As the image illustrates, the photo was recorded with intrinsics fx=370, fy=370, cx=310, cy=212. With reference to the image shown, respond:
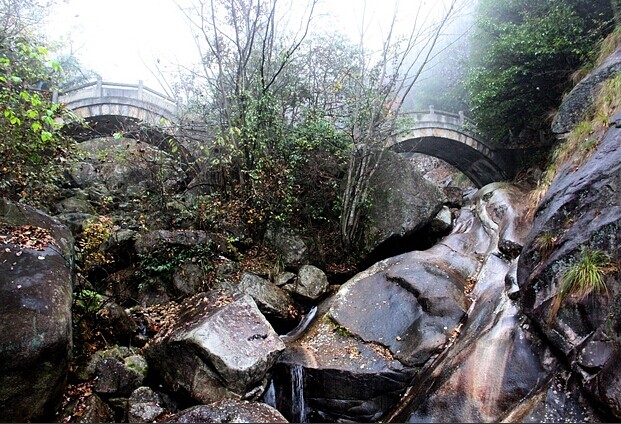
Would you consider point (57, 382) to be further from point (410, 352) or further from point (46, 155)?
point (410, 352)

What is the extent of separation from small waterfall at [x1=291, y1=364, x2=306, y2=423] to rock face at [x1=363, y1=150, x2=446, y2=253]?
4.83 m

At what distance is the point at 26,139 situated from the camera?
645 centimetres

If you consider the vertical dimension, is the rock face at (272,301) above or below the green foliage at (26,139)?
below

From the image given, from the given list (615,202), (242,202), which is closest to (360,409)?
(615,202)

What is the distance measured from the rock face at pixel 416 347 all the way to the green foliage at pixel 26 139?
233 inches

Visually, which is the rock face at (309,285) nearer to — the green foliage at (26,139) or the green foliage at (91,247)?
the green foliage at (91,247)

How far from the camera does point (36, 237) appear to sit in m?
5.53

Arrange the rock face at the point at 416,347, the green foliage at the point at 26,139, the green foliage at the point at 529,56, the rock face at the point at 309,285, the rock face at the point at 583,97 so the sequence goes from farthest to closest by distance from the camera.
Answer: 1. the green foliage at the point at 529,56
2. the rock face at the point at 309,285
3. the rock face at the point at 583,97
4. the green foliage at the point at 26,139
5. the rock face at the point at 416,347

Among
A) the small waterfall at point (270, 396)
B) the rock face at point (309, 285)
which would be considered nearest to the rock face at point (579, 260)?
the small waterfall at point (270, 396)

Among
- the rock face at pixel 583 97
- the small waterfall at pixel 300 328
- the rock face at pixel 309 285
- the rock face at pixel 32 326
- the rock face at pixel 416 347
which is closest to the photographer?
the rock face at pixel 32 326

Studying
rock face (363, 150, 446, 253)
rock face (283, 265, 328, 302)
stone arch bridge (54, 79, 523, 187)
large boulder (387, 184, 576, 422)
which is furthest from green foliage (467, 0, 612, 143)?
rock face (283, 265, 328, 302)

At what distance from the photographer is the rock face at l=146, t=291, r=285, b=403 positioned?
5.57 metres

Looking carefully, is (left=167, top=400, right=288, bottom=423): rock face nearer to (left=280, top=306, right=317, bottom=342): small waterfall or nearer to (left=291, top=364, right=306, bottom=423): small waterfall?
(left=291, top=364, right=306, bottom=423): small waterfall

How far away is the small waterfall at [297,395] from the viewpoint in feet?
21.7
